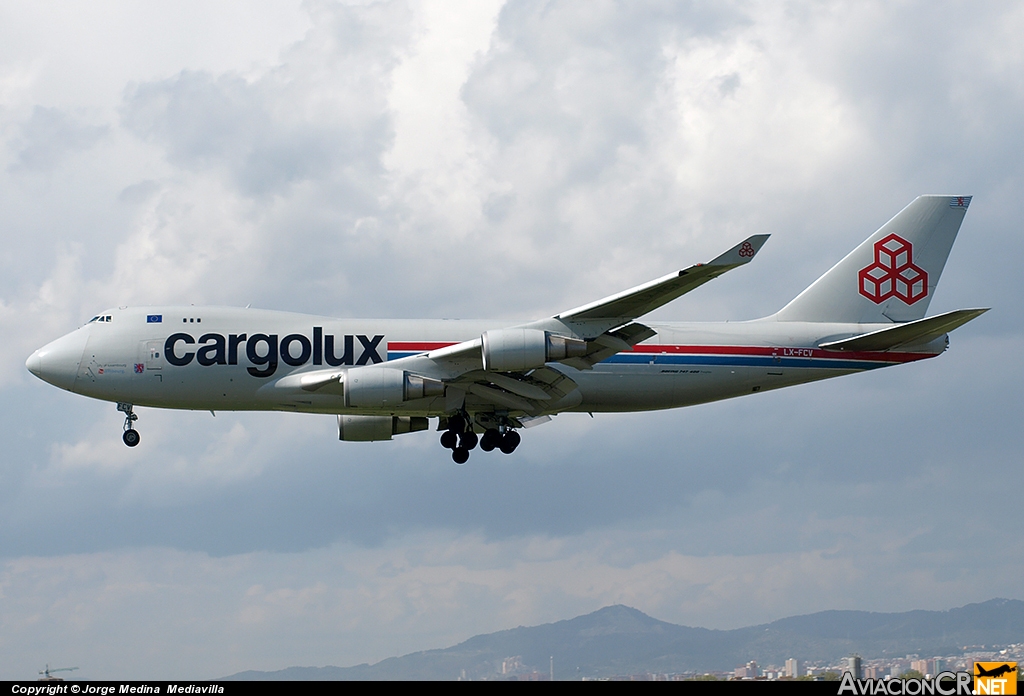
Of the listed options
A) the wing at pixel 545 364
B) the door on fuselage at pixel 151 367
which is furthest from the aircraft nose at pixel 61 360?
the wing at pixel 545 364

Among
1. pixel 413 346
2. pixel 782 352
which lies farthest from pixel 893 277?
pixel 413 346

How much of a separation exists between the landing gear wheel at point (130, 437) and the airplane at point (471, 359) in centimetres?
5

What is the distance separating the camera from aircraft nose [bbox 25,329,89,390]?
4247 centimetres

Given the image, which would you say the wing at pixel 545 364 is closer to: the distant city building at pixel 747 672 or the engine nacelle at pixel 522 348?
the engine nacelle at pixel 522 348

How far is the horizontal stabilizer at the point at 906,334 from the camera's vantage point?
137ft

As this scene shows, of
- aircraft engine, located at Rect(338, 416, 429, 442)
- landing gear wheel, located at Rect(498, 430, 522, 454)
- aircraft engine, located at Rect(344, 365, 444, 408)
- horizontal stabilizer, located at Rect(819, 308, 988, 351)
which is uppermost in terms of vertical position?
horizontal stabilizer, located at Rect(819, 308, 988, 351)

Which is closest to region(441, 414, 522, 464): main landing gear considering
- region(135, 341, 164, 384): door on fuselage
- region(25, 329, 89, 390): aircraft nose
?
region(135, 341, 164, 384): door on fuselage

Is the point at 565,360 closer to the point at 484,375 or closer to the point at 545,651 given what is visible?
the point at 484,375

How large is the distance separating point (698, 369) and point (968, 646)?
180ft

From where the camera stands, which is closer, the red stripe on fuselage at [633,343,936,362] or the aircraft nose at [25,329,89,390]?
the aircraft nose at [25,329,89,390]

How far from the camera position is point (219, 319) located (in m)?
42.8

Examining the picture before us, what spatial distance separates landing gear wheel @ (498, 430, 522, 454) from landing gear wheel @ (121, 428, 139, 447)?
14.3 m

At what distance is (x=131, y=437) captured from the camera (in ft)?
147

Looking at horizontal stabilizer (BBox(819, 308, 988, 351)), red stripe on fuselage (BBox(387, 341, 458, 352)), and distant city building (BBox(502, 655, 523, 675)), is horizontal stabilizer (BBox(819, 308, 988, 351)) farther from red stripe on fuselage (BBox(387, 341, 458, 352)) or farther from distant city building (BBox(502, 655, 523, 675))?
distant city building (BBox(502, 655, 523, 675))
